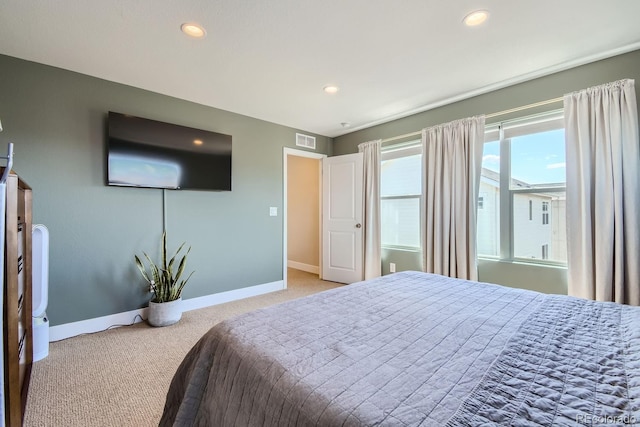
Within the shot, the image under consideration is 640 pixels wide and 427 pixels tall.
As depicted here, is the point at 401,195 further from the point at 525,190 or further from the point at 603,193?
the point at 603,193

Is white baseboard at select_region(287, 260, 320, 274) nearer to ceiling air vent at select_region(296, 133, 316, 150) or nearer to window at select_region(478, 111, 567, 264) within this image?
ceiling air vent at select_region(296, 133, 316, 150)

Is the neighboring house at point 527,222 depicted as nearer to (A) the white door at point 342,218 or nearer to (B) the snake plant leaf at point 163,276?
(A) the white door at point 342,218

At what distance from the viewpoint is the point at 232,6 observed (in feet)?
5.85

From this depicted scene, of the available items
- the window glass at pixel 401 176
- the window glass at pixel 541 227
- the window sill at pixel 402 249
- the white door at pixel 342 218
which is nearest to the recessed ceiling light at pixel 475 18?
the window glass at pixel 541 227

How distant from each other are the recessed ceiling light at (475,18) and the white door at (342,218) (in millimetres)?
2403

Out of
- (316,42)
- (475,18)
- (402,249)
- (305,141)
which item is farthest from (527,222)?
(305,141)

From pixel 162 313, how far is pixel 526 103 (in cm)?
422

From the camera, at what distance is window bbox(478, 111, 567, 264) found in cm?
271

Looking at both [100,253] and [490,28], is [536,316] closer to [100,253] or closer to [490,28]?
[490,28]

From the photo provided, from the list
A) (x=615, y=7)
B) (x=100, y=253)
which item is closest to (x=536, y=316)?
(x=615, y=7)

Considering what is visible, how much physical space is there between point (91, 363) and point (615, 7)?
4.45 metres

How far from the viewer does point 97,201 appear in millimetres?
2715

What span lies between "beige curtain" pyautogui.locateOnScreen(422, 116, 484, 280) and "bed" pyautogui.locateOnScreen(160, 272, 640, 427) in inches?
65.5

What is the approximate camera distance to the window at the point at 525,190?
2715 mm
